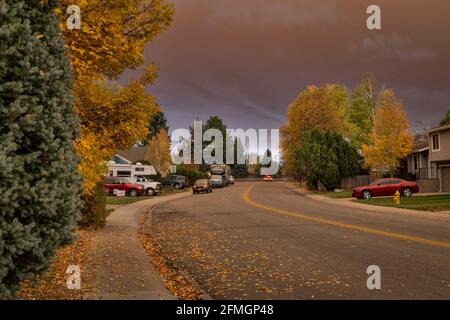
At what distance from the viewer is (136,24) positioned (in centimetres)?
1038

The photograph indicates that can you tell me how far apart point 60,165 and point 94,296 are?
2.42m

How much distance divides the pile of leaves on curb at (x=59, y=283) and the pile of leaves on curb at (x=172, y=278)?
147 centimetres

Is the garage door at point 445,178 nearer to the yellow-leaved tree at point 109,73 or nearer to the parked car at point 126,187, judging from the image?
the parked car at point 126,187

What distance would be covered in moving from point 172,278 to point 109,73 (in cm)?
536

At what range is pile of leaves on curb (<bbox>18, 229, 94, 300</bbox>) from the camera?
254 inches

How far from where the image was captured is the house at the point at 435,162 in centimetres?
3747

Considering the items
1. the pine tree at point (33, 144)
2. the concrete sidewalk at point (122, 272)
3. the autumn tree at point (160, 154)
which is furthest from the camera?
the autumn tree at point (160, 154)

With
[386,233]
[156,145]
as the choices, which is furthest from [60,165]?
[156,145]

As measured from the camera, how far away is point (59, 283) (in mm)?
7277

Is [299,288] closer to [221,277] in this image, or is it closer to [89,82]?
[221,277]

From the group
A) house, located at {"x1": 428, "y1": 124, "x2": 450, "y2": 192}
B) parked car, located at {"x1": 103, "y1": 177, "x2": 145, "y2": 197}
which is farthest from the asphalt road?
parked car, located at {"x1": 103, "y1": 177, "x2": 145, "y2": 197}

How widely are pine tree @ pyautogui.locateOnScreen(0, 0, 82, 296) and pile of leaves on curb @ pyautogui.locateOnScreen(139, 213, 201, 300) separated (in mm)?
2565

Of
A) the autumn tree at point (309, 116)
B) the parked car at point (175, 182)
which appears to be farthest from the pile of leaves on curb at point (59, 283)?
the autumn tree at point (309, 116)

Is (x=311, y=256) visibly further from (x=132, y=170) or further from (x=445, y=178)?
(x=132, y=170)
